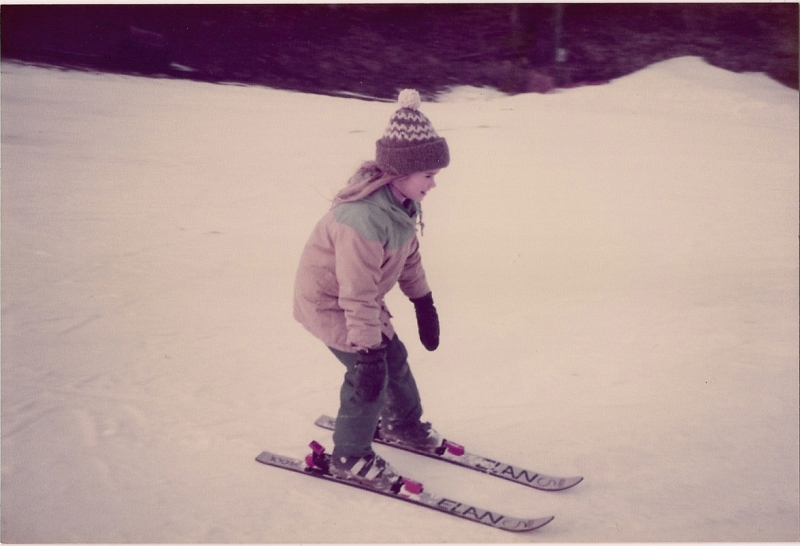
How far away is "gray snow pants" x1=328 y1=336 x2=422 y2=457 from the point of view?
2520mm

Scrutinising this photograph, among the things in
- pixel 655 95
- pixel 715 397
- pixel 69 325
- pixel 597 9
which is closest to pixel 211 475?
pixel 69 325

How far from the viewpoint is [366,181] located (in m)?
2.42

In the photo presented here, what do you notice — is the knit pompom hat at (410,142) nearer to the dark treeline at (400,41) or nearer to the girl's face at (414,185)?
the girl's face at (414,185)

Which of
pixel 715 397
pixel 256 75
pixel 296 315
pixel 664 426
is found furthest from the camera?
pixel 256 75

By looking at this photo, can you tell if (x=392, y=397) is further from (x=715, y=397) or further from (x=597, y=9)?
(x=597, y=9)

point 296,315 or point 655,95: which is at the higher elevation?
point 655,95

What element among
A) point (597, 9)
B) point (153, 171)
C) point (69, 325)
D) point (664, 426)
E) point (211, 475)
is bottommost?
point (211, 475)

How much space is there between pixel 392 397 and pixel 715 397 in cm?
154

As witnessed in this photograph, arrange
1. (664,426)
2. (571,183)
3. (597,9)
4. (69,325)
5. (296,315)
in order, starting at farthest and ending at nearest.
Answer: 1. (571,183)
2. (597,9)
3. (69,325)
4. (664,426)
5. (296,315)

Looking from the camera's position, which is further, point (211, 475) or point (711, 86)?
point (711, 86)

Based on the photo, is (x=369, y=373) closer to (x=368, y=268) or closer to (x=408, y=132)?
(x=368, y=268)

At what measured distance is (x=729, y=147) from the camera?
280 inches

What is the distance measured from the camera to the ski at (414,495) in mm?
2414

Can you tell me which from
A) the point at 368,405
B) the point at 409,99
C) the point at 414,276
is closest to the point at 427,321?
the point at 414,276
